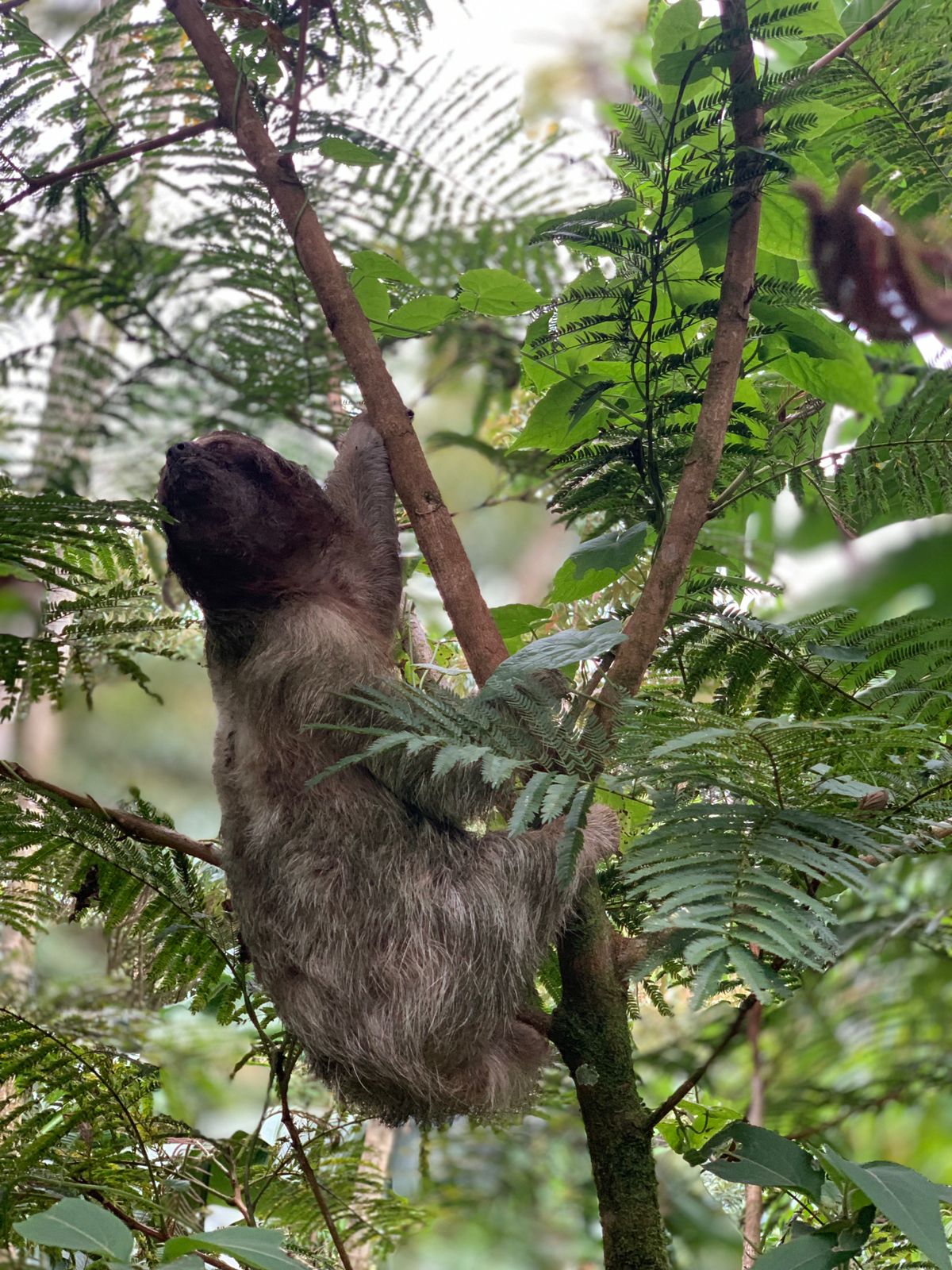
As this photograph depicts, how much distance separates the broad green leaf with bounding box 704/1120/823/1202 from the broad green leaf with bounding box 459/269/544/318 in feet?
9.19

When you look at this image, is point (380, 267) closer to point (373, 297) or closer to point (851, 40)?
point (373, 297)

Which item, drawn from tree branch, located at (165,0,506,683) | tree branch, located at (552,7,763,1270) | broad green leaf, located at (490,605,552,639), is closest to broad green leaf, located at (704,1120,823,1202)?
tree branch, located at (552,7,763,1270)

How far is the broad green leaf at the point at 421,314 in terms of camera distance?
160 inches

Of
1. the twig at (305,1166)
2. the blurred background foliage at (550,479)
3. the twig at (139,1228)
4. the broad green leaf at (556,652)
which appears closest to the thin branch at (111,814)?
the blurred background foliage at (550,479)

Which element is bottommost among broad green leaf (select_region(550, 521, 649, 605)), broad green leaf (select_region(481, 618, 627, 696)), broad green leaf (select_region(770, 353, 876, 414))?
broad green leaf (select_region(481, 618, 627, 696))

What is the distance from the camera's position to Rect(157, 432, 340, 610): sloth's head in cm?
468

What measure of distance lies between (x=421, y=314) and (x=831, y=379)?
1635 mm

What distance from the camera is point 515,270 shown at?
5305 millimetres

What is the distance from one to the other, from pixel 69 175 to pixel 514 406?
400 cm

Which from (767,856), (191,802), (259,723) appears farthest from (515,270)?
(191,802)

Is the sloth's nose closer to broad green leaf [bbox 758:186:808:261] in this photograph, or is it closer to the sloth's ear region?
broad green leaf [bbox 758:186:808:261]

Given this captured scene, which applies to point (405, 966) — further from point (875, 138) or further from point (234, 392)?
point (875, 138)

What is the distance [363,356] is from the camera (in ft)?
12.9

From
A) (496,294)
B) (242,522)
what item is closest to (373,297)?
(496,294)
